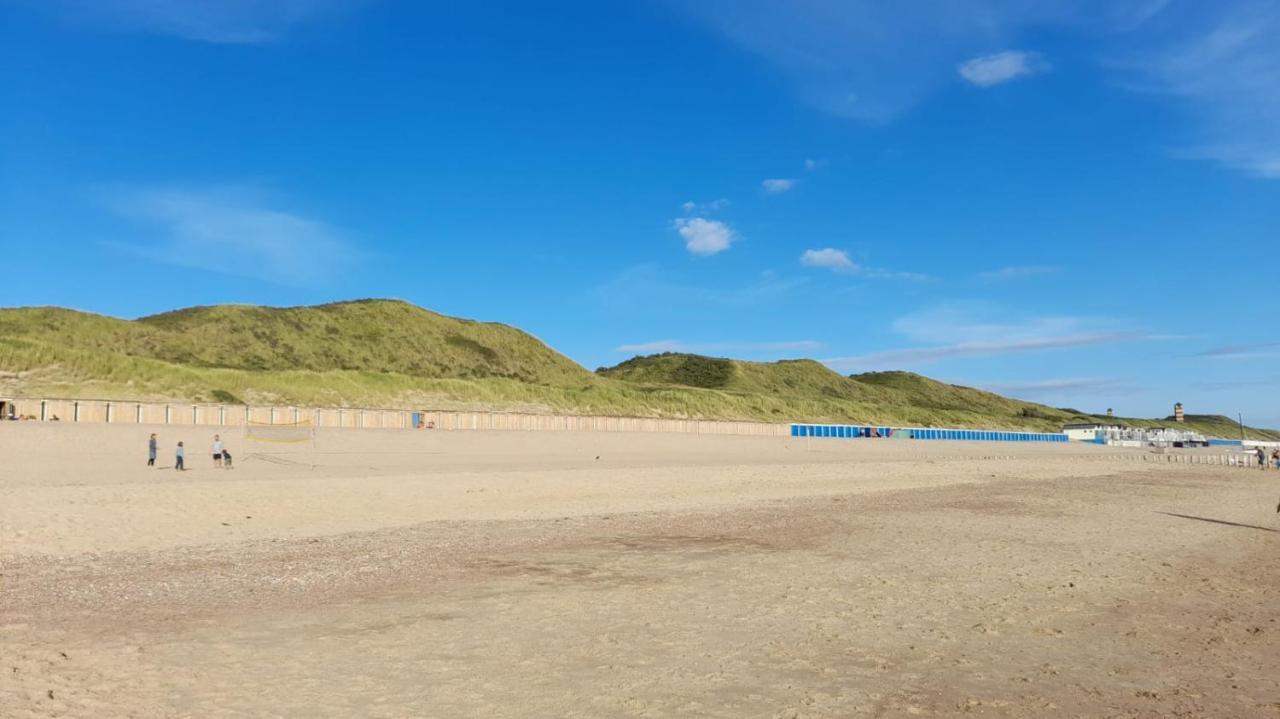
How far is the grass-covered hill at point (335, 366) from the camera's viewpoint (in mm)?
57938

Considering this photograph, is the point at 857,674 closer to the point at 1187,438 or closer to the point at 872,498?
the point at 872,498

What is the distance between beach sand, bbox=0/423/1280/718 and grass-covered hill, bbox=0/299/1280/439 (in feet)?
118

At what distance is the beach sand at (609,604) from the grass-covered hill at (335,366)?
36.1 metres

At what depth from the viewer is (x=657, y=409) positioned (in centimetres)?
9619

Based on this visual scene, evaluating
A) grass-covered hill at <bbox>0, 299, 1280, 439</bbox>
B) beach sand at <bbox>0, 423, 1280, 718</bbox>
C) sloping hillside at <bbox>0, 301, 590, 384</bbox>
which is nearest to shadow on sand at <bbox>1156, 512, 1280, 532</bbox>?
beach sand at <bbox>0, 423, 1280, 718</bbox>

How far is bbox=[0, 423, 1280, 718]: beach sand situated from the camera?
7043 millimetres

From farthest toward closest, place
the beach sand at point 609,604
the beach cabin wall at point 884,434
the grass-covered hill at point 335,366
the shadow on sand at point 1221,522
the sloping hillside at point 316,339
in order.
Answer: the beach cabin wall at point 884,434 < the sloping hillside at point 316,339 < the grass-covered hill at point 335,366 < the shadow on sand at point 1221,522 < the beach sand at point 609,604

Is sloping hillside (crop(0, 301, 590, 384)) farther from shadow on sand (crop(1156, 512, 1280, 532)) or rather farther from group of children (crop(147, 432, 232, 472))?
shadow on sand (crop(1156, 512, 1280, 532))

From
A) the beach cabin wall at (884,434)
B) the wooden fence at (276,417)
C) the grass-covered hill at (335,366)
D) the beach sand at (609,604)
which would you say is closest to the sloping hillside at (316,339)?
the grass-covered hill at (335,366)

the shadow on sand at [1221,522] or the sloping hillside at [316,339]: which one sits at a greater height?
the sloping hillside at [316,339]

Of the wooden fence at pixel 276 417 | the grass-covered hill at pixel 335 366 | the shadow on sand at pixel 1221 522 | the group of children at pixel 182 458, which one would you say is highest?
the grass-covered hill at pixel 335 366

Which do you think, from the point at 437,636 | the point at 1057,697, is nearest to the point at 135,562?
the point at 437,636

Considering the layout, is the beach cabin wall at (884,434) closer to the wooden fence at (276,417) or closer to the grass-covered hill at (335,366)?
the grass-covered hill at (335,366)

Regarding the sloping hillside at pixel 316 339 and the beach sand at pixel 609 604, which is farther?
the sloping hillside at pixel 316 339
